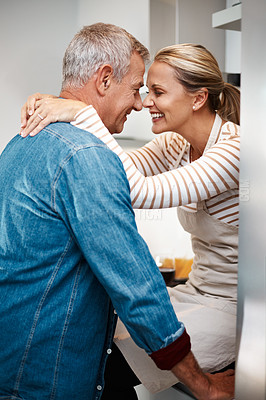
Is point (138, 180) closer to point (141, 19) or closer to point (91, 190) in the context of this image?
point (91, 190)

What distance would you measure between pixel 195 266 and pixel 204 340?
27 cm

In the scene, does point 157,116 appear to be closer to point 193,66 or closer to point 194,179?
point 193,66

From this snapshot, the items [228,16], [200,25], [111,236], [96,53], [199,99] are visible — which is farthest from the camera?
[200,25]

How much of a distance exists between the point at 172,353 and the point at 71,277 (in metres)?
0.22

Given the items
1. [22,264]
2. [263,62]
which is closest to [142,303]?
[22,264]

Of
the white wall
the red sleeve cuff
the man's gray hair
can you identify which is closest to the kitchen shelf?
the man's gray hair

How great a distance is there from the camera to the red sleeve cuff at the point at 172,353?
33.3 inches

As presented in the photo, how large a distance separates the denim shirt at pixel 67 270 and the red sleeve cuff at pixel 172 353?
1 centimetres

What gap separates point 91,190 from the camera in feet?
2.63

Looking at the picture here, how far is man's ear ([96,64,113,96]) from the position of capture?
103cm

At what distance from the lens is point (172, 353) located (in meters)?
0.85

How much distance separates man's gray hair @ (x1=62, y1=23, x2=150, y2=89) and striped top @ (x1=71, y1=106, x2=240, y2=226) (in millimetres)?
116

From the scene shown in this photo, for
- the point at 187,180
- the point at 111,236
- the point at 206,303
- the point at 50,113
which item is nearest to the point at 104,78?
the point at 50,113

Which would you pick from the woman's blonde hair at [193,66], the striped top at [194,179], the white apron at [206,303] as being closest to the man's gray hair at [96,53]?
the striped top at [194,179]
